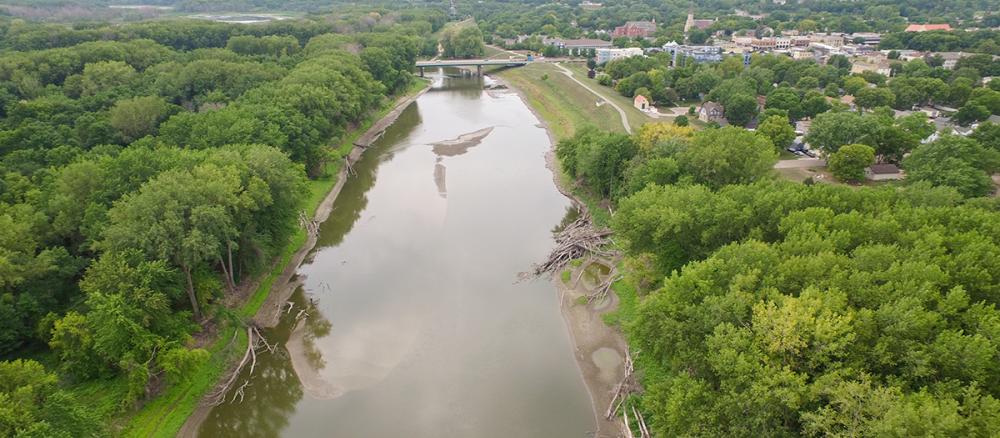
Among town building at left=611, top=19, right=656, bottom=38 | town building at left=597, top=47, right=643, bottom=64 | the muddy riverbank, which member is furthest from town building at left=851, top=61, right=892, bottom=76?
the muddy riverbank

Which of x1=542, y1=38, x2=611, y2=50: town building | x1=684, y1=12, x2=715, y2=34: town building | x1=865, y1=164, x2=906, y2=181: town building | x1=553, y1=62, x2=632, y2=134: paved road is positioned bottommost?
x1=865, y1=164, x2=906, y2=181: town building

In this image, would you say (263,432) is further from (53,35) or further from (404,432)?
(53,35)

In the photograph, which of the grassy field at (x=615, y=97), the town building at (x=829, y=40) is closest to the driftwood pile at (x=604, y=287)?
the grassy field at (x=615, y=97)

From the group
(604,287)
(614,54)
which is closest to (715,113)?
(604,287)

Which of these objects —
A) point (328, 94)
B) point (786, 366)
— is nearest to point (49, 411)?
point (786, 366)

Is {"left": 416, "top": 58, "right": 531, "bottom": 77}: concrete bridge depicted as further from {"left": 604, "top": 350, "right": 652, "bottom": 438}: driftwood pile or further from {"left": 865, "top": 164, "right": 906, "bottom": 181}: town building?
{"left": 604, "top": 350, "right": 652, "bottom": 438}: driftwood pile

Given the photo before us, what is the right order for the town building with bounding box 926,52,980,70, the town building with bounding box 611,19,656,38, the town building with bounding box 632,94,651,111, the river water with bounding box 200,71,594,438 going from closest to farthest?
the river water with bounding box 200,71,594,438 → the town building with bounding box 632,94,651,111 → the town building with bounding box 926,52,980,70 → the town building with bounding box 611,19,656,38
